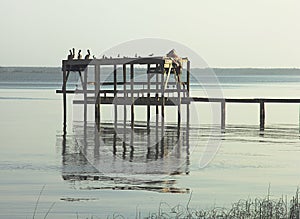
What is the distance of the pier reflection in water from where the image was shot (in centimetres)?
2212

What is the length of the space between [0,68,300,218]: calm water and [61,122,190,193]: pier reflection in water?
2 centimetres

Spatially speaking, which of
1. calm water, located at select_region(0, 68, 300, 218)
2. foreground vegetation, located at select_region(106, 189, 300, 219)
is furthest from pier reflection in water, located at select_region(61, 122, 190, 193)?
foreground vegetation, located at select_region(106, 189, 300, 219)

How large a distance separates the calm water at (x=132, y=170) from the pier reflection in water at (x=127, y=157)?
24 mm

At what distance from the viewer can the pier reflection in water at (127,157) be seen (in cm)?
2212

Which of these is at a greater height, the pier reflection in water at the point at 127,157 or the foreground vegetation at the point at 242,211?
the pier reflection in water at the point at 127,157

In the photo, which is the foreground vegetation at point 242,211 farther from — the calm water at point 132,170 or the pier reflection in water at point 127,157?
the pier reflection in water at point 127,157

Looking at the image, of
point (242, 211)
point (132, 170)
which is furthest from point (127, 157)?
point (242, 211)

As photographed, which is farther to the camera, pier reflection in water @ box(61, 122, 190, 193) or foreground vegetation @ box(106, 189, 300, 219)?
pier reflection in water @ box(61, 122, 190, 193)

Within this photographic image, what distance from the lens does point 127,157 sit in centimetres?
2736

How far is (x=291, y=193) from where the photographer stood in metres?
20.6

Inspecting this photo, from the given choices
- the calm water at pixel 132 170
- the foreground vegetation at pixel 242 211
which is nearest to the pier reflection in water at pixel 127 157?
the calm water at pixel 132 170

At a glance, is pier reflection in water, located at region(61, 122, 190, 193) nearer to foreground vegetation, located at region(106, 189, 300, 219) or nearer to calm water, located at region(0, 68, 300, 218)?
calm water, located at region(0, 68, 300, 218)

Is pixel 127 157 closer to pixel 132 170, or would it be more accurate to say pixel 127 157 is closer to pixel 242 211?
pixel 132 170

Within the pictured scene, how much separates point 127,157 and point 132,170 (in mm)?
3261
